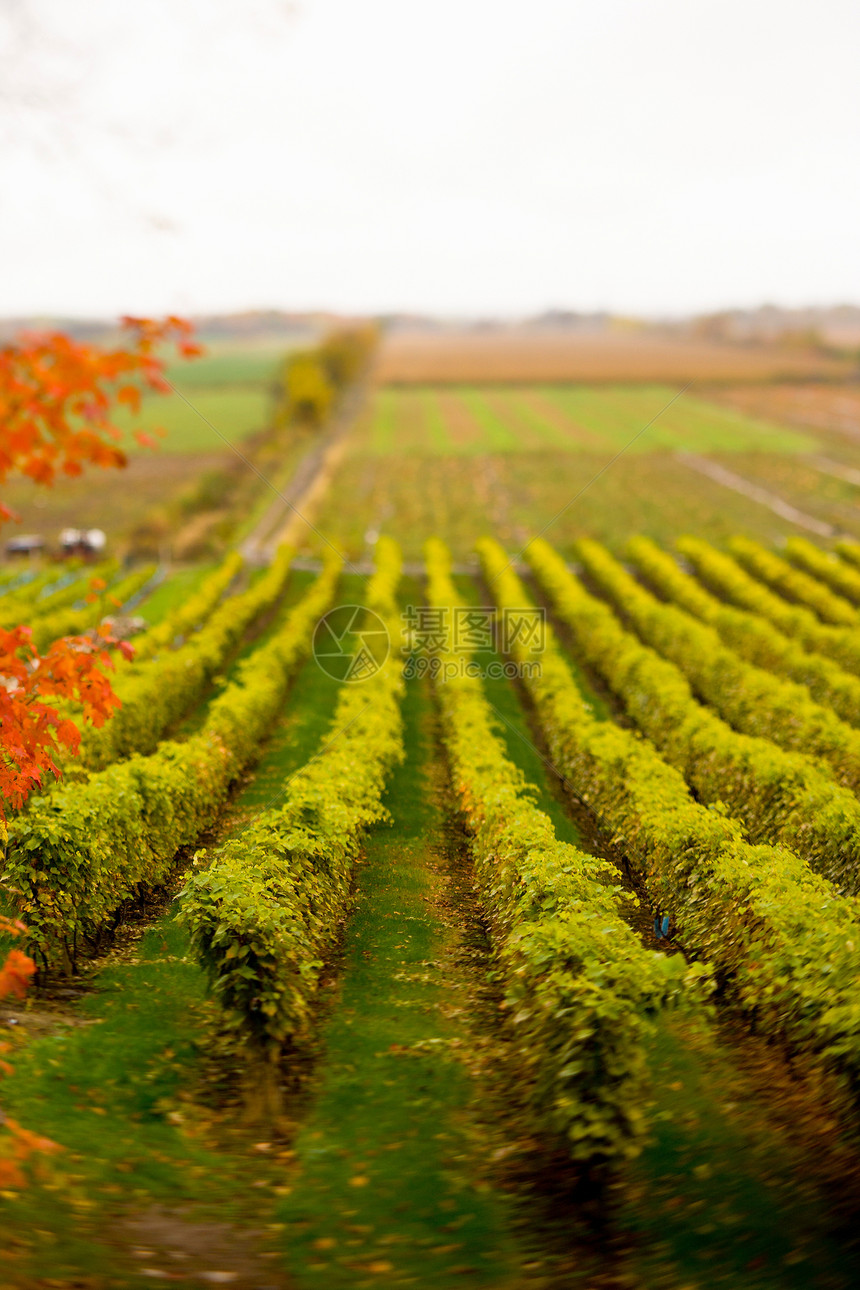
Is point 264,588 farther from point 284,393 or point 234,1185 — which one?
point 284,393

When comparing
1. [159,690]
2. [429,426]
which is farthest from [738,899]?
[429,426]

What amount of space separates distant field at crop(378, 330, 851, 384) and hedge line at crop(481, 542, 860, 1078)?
114 m

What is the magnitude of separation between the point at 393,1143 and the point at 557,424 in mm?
94551

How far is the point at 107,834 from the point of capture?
1224 centimetres

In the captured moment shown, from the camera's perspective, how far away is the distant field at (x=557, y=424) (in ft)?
281

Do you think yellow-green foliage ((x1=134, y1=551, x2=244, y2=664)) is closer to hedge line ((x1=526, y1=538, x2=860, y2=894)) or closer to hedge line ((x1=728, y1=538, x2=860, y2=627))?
hedge line ((x1=526, y1=538, x2=860, y2=894))

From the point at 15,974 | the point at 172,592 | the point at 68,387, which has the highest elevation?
the point at 68,387

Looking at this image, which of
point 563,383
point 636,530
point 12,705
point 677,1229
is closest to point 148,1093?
point 12,705

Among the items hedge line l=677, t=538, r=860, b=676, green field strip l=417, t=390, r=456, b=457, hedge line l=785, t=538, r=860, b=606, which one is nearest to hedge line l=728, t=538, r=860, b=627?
hedge line l=785, t=538, r=860, b=606

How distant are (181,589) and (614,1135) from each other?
41.1 meters

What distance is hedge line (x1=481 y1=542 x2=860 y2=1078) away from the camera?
8.23 meters

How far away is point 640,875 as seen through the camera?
15.9 meters

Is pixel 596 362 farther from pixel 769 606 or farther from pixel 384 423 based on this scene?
pixel 769 606

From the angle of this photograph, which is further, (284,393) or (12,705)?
(284,393)
